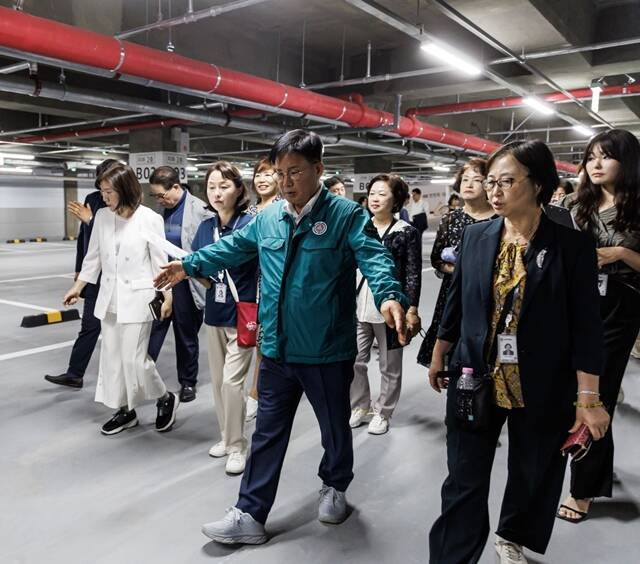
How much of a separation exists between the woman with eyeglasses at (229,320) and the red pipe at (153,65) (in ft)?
7.37

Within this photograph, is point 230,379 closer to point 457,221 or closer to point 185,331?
point 185,331

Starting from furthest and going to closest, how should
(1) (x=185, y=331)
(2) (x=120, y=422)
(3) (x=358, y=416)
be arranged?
1. (1) (x=185, y=331)
2. (3) (x=358, y=416)
3. (2) (x=120, y=422)

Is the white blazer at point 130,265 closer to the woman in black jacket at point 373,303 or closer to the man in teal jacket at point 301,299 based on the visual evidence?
the man in teal jacket at point 301,299

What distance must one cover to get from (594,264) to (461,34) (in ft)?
17.5

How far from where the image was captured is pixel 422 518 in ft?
7.09

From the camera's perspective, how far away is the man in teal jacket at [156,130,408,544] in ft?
5.80

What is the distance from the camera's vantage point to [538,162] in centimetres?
143

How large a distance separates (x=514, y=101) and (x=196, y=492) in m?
7.42

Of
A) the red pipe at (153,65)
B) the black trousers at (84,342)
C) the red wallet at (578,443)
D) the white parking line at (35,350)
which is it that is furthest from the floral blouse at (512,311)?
the white parking line at (35,350)

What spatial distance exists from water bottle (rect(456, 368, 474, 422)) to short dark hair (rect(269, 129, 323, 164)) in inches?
32.5

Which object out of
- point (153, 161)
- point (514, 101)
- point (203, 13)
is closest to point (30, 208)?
point (153, 161)

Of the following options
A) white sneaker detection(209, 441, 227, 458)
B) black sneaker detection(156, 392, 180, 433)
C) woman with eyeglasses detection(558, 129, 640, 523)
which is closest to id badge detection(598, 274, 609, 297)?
woman with eyeglasses detection(558, 129, 640, 523)

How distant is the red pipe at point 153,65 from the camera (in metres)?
3.77

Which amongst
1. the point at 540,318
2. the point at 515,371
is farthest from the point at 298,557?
the point at 540,318
